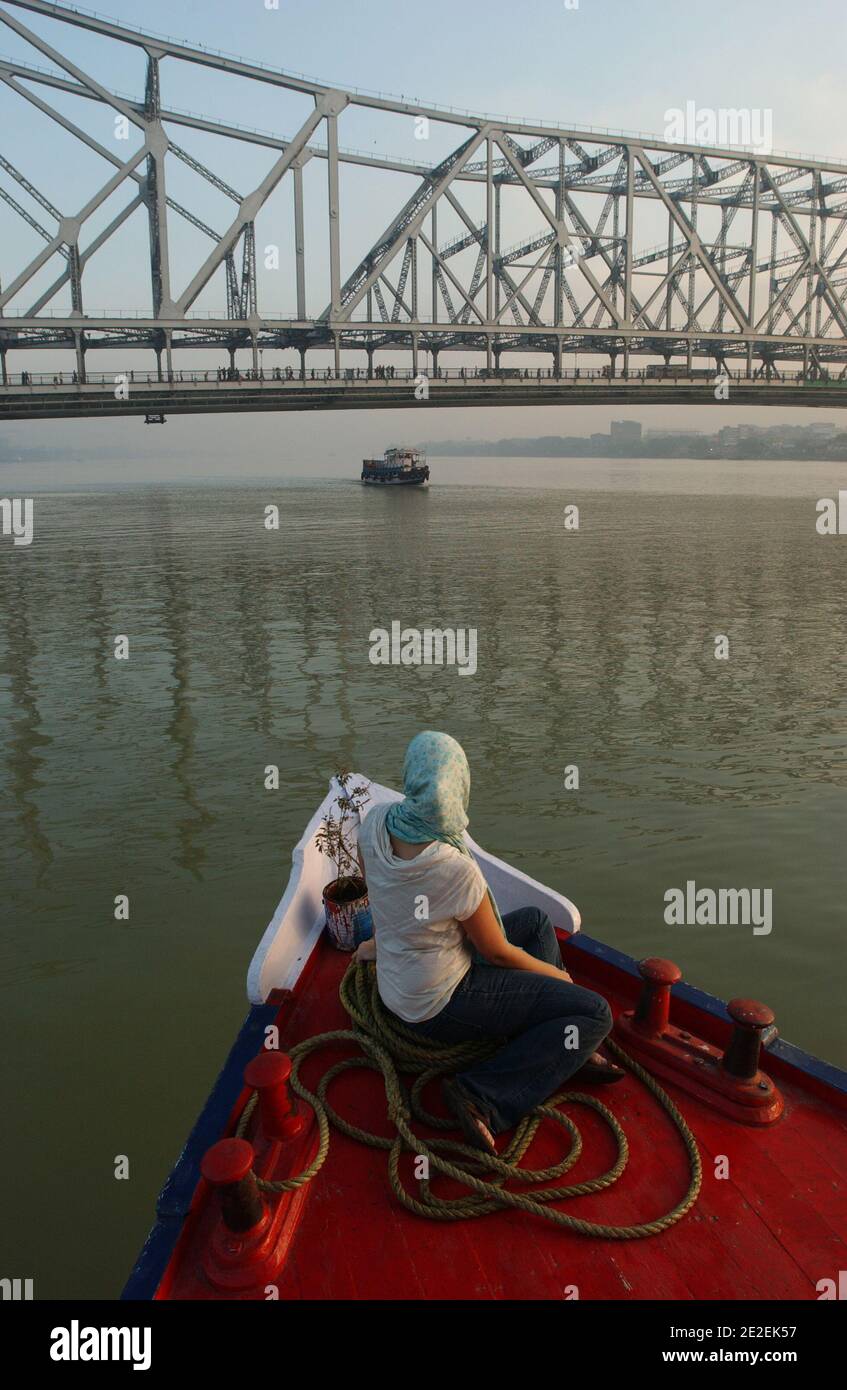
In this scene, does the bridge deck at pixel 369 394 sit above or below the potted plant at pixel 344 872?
above

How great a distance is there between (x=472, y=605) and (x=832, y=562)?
16.9m

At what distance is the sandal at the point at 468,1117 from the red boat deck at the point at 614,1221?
21 centimetres

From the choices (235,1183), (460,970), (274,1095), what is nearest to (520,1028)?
(460,970)

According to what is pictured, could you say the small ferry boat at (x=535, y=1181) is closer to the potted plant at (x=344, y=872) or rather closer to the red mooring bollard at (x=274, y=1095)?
the red mooring bollard at (x=274, y=1095)

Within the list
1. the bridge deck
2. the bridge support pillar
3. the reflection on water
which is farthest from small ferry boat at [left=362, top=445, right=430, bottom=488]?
the reflection on water

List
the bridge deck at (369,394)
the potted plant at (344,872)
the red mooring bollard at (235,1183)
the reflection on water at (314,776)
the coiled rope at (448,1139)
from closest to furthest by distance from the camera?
the red mooring bollard at (235,1183)
the coiled rope at (448,1139)
the potted plant at (344,872)
the reflection on water at (314,776)
the bridge deck at (369,394)

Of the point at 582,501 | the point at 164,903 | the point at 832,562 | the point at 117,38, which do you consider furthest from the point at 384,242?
the point at 164,903

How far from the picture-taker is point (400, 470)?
3504 inches

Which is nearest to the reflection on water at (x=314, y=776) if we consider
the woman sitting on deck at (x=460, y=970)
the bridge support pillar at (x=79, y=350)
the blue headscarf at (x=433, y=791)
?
the woman sitting on deck at (x=460, y=970)

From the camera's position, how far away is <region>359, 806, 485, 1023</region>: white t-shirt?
3.24 meters

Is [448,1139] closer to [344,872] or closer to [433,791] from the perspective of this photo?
[433,791]

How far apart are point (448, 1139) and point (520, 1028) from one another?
526 millimetres

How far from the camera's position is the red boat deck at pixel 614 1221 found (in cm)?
289
